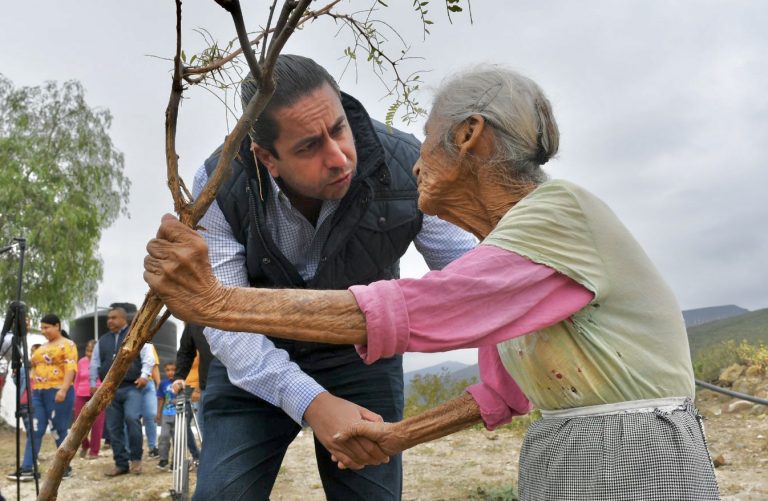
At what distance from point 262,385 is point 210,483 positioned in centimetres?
37

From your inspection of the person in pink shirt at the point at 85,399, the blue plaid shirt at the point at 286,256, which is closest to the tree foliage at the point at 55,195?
the person in pink shirt at the point at 85,399

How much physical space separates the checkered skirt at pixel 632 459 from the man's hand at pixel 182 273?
2.72 feet

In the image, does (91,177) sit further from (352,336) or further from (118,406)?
(352,336)

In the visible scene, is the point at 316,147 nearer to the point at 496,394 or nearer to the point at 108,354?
the point at 496,394

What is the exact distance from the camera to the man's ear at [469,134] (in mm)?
2051

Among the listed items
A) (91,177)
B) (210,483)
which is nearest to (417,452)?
(210,483)

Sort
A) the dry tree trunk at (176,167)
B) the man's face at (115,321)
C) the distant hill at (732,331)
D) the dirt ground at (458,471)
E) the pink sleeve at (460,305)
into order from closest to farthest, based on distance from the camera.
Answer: the dry tree trunk at (176,167)
the pink sleeve at (460,305)
the dirt ground at (458,471)
the man's face at (115,321)
the distant hill at (732,331)

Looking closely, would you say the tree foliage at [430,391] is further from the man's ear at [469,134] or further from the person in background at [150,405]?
the man's ear at [469,134]

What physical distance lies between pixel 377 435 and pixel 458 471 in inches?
249

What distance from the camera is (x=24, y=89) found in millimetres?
28969

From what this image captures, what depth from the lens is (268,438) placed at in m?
2.88

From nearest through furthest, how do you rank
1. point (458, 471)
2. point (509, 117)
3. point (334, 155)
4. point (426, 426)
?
point (509, 117) < point (426, 426) < point (334, 155) < point (458, 471)

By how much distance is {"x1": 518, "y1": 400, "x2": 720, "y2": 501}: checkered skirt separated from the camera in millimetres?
1786

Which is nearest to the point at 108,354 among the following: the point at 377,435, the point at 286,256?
the point at 286,256
